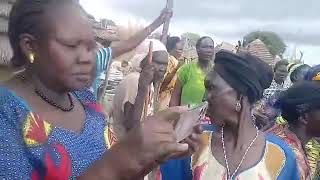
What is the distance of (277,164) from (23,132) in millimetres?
1469

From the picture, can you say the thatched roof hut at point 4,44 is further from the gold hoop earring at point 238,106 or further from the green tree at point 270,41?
the green tree at point 270,41

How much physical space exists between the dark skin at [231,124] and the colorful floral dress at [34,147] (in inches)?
43.7

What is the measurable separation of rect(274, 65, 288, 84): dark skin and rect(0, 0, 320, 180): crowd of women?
3.85m

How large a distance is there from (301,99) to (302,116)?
0.13 meters

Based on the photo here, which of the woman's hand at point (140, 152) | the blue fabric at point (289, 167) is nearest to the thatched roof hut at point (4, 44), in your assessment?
the blue fabric at point (289, 167)

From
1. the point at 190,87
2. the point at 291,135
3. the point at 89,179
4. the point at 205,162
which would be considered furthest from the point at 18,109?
the point at 190,87

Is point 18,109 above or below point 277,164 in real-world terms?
above

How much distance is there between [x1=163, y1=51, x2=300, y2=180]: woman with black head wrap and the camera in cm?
270

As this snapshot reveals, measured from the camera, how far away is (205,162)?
8.99 ft

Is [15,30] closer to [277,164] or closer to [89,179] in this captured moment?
[89,179]

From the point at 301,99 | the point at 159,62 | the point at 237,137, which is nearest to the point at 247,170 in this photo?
the point at 237,137

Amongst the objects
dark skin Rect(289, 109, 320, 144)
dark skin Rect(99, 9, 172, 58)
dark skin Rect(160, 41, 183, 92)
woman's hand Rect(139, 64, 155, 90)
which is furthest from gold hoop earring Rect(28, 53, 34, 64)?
dark skin Rect(160, 41, 183, 92)

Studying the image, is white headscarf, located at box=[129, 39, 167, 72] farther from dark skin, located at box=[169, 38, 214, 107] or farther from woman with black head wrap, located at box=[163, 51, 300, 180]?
woman with black head wrap, located at box=[163, 51, 300, 180]

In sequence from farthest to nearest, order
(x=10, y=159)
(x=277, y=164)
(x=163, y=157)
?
(x=277, y=164), (x=10, y=159), (x=163, y=157)
